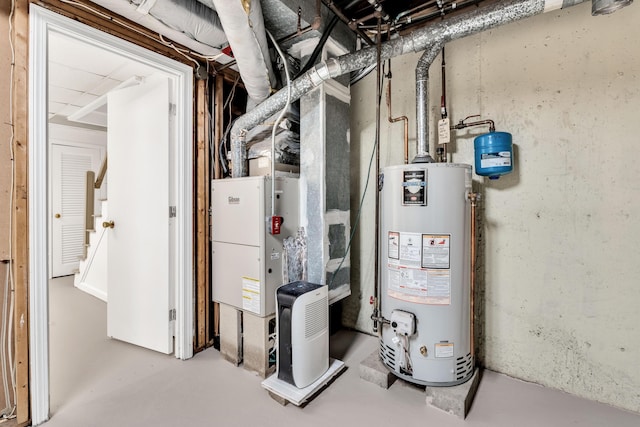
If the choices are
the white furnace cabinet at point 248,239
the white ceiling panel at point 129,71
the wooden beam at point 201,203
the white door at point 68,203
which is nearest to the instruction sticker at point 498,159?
the white furnace cabinet at point 248,239

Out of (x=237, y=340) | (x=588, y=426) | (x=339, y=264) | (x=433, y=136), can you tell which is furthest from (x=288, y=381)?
(x=433, y=136)

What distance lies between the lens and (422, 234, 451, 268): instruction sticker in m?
1.76

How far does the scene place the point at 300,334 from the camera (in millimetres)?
1832

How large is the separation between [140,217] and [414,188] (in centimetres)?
215

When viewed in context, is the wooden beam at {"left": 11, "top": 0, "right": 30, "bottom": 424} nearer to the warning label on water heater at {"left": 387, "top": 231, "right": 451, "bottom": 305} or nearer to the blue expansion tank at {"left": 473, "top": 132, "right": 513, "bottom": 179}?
the warning label on water heater at {"left": 387, "top": 231, "right": 451, "bottom": 305}

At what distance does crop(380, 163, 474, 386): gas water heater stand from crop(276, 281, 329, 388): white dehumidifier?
0.49 m

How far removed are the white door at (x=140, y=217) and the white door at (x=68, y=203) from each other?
2944mm

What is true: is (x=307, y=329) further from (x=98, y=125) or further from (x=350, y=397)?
(x=98, y=125)

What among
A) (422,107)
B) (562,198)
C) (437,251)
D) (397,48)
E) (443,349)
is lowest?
(443,349)

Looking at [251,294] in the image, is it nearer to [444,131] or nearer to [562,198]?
[444,131]

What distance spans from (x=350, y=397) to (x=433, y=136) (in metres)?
1.90

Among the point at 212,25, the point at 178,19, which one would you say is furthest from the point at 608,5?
the point at 178,19

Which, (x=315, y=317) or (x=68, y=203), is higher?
(x=68, y=203)

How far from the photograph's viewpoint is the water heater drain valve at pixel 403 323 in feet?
5.85
